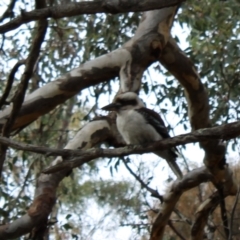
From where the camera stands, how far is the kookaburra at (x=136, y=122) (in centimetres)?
346

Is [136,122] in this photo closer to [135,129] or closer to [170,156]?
[135,129]

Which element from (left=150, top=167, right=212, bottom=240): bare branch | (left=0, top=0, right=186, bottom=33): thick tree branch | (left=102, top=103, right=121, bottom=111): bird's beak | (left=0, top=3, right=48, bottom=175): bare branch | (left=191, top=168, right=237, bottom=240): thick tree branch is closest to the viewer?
(left=0, top=0, right=186, bottom=33): thick tree branch

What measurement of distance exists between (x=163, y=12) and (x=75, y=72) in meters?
0.76

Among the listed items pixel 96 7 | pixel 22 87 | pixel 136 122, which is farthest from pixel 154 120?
pixel 96 7

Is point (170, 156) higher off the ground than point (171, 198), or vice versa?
point (171, 198)

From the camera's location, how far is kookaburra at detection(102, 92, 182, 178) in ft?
11.3

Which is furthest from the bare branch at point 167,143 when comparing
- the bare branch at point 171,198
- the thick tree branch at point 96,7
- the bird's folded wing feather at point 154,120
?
the bare branch at point 171,198

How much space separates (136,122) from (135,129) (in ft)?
0.15

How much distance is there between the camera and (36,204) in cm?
355

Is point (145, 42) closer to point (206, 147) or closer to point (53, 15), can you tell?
point (206, 147)

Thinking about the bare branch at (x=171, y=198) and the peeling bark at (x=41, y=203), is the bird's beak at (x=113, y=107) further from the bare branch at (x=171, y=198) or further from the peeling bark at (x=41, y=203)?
the bare branch at (x=171, y=198)

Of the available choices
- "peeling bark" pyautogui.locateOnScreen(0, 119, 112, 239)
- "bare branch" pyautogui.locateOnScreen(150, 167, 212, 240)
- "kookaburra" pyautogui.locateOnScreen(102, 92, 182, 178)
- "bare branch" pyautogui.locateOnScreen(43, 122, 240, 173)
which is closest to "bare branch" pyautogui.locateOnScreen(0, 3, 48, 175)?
"peeling bark" pyautogui.locateOnScreen(0, 119, 112, 239)

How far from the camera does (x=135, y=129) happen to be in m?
3.45

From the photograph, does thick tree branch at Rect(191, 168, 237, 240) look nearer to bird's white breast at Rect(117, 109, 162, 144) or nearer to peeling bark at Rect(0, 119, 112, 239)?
peeling bark at Rect(0, 119, 112, 239)
